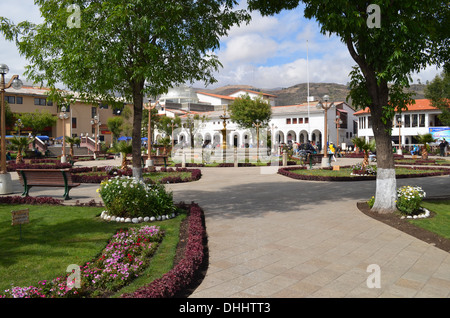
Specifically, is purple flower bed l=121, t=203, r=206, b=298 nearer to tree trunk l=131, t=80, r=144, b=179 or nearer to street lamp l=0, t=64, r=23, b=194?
tree trunk l=131, t=80, r=144, b=179

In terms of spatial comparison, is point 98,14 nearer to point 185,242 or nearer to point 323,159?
point 185,242

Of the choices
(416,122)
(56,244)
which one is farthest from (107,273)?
(416,122)

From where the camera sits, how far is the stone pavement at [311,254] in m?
3.79

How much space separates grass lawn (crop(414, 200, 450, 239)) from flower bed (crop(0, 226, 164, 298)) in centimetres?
479

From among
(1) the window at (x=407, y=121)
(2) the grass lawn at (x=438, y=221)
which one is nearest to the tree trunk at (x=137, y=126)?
(2) the grass lawn at (x=438, y=221)

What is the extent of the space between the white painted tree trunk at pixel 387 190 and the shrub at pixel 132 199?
14.7 ft

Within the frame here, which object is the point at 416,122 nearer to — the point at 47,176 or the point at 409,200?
the point at 409,200

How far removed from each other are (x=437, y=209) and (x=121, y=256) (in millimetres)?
6914

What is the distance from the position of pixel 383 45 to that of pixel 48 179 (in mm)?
8989

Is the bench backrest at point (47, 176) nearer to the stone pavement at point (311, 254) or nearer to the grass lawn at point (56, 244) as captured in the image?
the grass lawn at point (56, 244)

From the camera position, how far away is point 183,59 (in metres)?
→ 8.14

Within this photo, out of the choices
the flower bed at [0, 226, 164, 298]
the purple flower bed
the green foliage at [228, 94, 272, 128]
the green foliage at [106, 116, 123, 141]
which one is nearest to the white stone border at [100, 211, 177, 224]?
the flower bed at [0, 226, 164, 298]

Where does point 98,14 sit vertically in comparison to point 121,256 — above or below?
above
